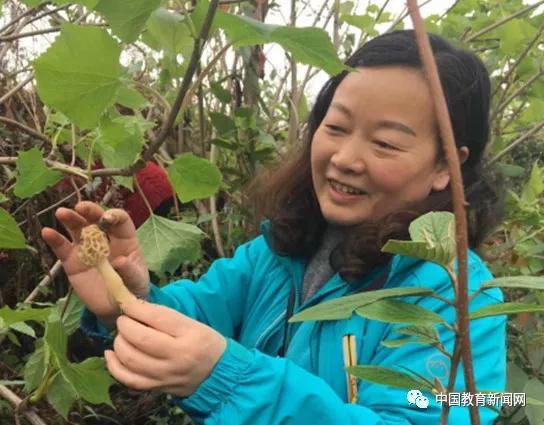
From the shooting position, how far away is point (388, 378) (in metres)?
0.55

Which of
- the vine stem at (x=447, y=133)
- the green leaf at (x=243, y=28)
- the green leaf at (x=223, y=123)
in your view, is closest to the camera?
the vine stem at (x=447, y=133)

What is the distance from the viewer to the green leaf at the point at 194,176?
2.60 feet

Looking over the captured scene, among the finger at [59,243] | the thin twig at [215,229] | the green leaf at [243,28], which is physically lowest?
the thin twig at [215,229]

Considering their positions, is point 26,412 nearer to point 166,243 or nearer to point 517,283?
point 166,243

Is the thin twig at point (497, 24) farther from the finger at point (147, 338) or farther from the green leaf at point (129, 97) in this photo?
the finger at point (147, 338)

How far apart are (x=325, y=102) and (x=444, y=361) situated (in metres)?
0.61

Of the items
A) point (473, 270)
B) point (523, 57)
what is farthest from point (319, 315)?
point (523, 57)

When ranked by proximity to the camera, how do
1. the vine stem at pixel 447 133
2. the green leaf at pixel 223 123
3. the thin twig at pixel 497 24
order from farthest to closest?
the green leaf at pixel 223 123 → the thin twig at pixel 497 24 → the vine stem at pixel 447 133

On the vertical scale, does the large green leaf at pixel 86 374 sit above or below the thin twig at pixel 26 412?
above

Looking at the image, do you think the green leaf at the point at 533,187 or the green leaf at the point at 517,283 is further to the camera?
the green leaf at the point at 533,187

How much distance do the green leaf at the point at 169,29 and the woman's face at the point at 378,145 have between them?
0.94 feet

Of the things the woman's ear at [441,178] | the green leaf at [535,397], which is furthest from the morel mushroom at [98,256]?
the green leaf at [535,397]

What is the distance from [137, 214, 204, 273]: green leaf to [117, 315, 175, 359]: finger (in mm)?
232

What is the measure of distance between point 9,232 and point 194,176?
8.1 inches
